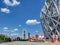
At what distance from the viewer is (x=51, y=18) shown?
93.8 meters

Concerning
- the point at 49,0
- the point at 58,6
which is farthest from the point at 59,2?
the point at 49,0

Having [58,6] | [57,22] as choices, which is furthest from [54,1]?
[57,22]

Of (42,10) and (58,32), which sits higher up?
(42,10)

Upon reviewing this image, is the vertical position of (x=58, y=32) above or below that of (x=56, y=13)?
below

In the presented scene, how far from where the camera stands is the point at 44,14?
97625 mm

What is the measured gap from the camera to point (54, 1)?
312ft

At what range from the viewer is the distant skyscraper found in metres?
92.4

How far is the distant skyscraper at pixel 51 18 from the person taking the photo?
92.4 m

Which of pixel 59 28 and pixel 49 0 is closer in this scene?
pixel 59 28

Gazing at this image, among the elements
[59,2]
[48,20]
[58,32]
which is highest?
[59,2]

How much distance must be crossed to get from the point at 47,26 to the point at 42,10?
8.69m

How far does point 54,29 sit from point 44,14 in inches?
352

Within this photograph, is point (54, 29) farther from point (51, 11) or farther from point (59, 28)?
point (51, 11)

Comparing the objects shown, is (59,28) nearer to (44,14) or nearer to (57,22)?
(57,22)
